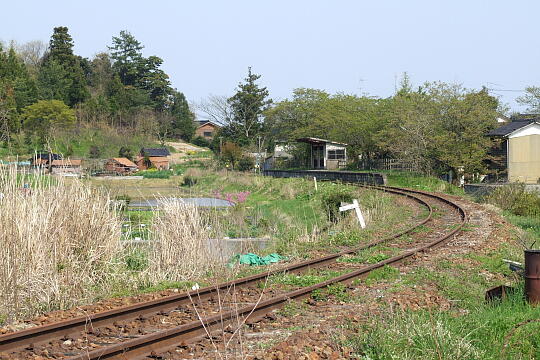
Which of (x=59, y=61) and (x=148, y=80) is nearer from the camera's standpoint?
(x=59, y=61)

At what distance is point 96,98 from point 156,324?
6808cm

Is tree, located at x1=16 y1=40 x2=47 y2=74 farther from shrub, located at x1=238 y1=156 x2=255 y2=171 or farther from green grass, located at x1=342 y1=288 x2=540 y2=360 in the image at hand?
green grass, located at x1=342 y1=288 x2=540 y2=360

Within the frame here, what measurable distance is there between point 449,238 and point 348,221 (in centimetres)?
396

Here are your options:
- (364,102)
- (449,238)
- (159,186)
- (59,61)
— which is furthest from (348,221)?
(59,61)

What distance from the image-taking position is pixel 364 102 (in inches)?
2016

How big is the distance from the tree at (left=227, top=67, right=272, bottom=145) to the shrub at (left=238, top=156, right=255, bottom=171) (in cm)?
883

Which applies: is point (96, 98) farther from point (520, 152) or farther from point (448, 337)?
A: point (448, 337)

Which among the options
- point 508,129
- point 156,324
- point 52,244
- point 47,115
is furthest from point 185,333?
point 47,115

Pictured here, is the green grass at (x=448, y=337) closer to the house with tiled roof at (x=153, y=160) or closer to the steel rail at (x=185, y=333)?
the steel rail at (x=185, y=333)

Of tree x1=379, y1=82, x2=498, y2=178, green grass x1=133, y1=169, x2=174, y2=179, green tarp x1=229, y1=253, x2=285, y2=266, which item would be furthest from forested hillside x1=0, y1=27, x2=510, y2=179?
green tarp x1=229, y1=253, x2=285, y2=266

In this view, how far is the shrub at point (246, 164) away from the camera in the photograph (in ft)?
177

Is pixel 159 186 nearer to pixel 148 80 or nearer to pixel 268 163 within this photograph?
pixel 268 163

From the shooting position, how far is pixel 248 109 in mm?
65688

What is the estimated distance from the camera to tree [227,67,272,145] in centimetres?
6469
